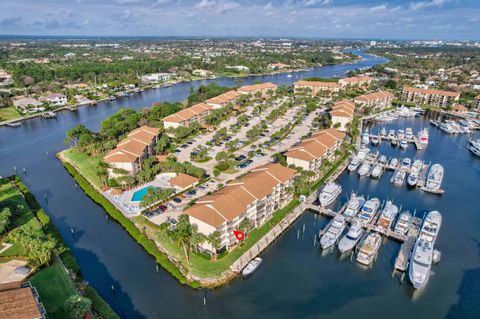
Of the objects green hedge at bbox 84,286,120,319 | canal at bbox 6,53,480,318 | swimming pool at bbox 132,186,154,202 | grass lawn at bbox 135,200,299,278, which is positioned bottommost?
canal at bbox 6,53,480,318

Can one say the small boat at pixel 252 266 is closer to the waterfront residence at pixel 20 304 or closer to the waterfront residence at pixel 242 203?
the waterfront residence at pixel 242 203

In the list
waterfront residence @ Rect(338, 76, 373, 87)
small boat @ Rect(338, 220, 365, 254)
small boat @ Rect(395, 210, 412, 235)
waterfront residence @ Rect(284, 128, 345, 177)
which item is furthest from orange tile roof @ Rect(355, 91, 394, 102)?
small boat @ Rect(338, 220, 365, 254)

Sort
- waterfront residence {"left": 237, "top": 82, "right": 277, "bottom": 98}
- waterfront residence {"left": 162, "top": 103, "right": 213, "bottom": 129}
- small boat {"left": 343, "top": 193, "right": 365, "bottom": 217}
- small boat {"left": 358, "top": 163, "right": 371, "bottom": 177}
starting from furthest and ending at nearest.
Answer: waterfront residence {"left": 237, "top": 82, "right": 277, "bottom": 98}, waterfront residence {"left": 162, "top": 103, "right": 213, "bottom": 129}, small boat {"left": 358, "top": 163, "right": 371, "bottom": 177}, small boat {"left": 343, "top": 193, "right": 365, "bottom": 217}

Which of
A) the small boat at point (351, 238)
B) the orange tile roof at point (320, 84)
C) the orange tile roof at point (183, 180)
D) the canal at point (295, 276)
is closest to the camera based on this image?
the canal at point (295, 276)

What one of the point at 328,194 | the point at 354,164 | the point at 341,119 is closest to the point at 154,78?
the point at 341,119

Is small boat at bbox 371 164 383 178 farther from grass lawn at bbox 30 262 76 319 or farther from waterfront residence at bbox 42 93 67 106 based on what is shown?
waterfront residence at bbox 42 93 67 106

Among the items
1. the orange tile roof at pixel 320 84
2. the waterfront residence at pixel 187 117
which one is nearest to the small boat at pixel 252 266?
the waterfront residence at pixel 187 117
